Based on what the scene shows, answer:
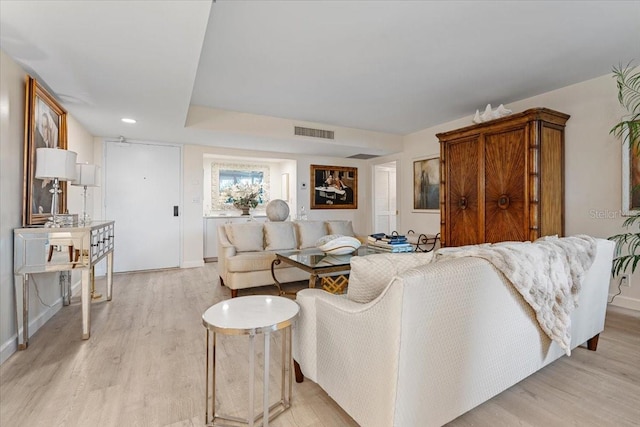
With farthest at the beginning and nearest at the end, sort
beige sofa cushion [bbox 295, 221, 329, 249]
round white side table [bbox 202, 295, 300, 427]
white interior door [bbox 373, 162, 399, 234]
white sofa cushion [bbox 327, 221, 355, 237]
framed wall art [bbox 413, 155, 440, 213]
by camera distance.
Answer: white interior door [bbox 373, 162, 399, 234], framed wall art [bbox 413, 155, 440, 213], white sofa cushion [bbox 327, 221, 355, 237], beige sofa cushion [bbox 295, 221, 329, 249], round white side table [bbox 202, 295, 300, 427]

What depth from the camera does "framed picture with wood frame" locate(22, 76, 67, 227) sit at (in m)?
2.34

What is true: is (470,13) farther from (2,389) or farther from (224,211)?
(224,211)

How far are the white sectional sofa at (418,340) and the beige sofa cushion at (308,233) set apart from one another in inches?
99.8

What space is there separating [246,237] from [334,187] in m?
3.13

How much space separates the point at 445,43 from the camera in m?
2.47

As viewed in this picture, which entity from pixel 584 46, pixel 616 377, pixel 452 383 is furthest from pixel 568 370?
pixel 584 46

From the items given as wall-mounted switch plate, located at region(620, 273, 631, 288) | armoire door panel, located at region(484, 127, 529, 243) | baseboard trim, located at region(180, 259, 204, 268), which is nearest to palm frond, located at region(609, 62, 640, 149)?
armoire door panel, located at region(484, 127, 529, 243)

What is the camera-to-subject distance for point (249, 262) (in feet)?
11.5

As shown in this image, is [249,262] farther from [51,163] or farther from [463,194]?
[463,194]

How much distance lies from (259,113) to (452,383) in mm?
3975

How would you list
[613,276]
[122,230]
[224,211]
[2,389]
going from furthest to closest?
[224,211] < [122,230] < [613,276] < [2,389]

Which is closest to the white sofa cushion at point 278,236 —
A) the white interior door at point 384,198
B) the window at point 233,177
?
the window at point 233,177

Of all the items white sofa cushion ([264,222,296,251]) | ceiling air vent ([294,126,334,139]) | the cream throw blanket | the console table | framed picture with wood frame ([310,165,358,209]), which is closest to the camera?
the cream throw blanket

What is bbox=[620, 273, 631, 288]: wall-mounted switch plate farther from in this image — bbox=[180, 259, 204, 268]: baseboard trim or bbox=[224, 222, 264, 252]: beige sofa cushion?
bbox=[180, 259, 204, 268]: baseboard trim
